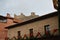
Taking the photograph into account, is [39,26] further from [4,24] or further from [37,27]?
[4,24]

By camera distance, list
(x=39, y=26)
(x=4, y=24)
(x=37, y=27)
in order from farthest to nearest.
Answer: (x=4, y=24) < (x=37, y=27) < (x=39, y=26)

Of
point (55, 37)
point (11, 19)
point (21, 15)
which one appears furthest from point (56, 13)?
point (21, 15)

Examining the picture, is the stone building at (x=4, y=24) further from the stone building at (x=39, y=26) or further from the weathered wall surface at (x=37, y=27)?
the stone building at (x=39, y=26)

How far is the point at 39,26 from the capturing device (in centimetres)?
3234

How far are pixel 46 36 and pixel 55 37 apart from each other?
2.02 metres

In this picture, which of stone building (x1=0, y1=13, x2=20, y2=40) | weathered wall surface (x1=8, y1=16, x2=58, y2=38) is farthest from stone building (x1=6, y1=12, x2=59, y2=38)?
stone building (x1=0, y1=13, x2=20, y2=40)

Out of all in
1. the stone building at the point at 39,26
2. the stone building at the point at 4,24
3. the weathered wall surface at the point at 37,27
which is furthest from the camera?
the stone building at the point at 4,24

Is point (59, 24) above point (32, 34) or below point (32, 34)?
above

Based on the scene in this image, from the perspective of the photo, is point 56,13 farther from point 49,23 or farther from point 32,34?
point 32,34

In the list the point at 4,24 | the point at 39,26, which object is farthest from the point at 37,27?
the point at 4,24

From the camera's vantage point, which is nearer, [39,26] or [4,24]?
[39,26]

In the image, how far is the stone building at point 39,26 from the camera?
96.7 feet

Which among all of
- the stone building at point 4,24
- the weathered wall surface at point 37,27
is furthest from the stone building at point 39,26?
the stone building at point 4,24

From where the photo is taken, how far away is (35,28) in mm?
33156
